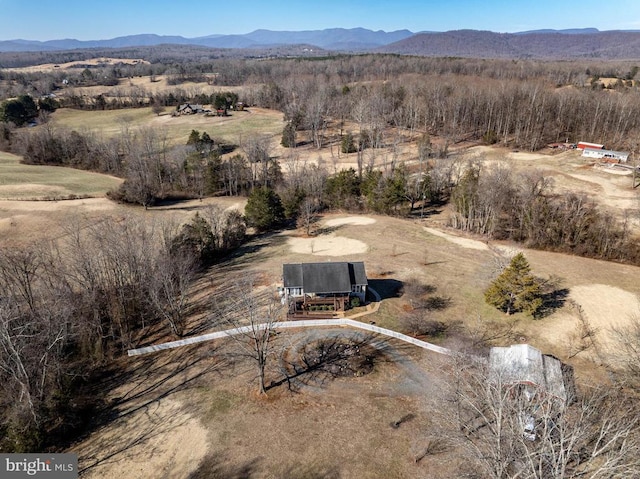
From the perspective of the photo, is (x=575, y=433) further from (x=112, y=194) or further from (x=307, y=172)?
(x=112, y=194)

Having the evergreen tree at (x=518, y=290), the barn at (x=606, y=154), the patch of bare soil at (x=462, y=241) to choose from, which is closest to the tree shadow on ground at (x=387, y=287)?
the evergreen tree at (x=518, y=290)

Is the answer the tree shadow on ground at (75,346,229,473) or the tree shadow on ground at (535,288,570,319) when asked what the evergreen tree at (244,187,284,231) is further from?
the tree shadow on ground at (535,288,570,319)

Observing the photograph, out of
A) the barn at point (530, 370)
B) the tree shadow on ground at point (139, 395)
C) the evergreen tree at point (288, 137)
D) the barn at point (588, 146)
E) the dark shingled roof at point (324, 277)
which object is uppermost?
the evergreen tree at point (288, 137)

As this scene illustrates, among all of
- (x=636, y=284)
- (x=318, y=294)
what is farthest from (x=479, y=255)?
(x=318, y=294)

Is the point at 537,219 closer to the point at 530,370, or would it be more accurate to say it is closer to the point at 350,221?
the point at 350,221

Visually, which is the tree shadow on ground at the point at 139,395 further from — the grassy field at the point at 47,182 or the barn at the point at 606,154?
the barn at the point at 606,154
